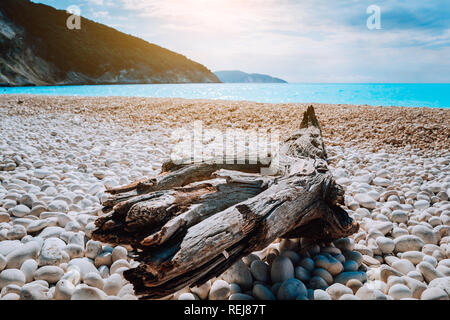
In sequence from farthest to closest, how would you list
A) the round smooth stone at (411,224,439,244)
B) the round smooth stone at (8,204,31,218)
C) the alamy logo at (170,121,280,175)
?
the alamy logo at (170,121,280,175) < the round smooth stone at (8,204,31,218) < the round smooth stone at (411,224,439,244)

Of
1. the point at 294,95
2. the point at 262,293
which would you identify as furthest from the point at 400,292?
the point at 294,95

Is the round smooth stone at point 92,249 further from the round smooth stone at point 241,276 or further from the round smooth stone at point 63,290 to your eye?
the round smooth stone at point 241,276

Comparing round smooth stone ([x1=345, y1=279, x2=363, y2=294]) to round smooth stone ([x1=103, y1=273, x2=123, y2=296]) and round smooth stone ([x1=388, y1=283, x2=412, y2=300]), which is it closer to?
round smooth stone ([x1=388, y1=283, x2=412, y2=300])

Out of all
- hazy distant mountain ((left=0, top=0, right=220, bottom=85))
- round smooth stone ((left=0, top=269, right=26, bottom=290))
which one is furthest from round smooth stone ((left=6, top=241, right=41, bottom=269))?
hazy distant mountain ((left=0, top=0, right=220, bottom=85))

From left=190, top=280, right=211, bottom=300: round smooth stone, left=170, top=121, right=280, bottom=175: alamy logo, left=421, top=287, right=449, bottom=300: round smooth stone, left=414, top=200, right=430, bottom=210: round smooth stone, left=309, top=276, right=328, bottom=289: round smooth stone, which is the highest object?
left=170, top=121, right=280, bottom=175: alamy logo

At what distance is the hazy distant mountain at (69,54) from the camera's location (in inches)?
1828

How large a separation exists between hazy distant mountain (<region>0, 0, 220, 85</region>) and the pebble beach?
48.3 meters

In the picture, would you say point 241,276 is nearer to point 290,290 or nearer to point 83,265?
point 290,290

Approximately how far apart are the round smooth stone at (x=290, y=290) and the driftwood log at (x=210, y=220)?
0.22 metres

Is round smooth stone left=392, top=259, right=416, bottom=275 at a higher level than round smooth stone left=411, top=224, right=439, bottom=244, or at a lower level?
lower

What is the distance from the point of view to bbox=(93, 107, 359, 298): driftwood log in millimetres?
1043

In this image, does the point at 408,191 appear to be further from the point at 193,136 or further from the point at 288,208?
the point at 193,136

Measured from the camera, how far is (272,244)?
171cm
